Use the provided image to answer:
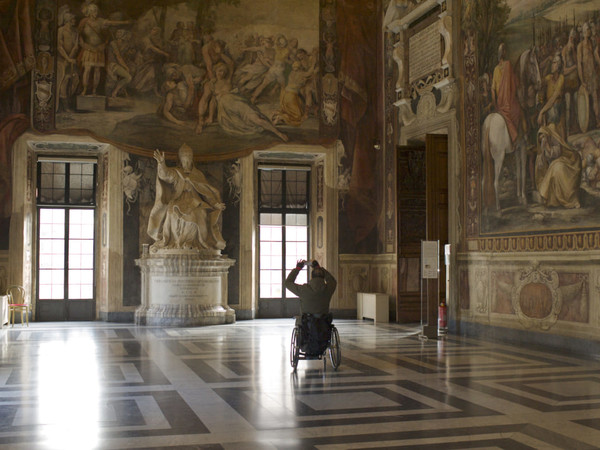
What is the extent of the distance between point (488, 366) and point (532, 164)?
438 centimetres

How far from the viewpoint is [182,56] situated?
1933 cm

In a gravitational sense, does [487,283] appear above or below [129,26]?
below

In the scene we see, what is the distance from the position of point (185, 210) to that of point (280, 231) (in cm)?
384

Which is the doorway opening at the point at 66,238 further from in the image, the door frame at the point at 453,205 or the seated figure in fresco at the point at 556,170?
the seated figure in fresco at the point at 556,170

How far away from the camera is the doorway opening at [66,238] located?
63.3 feet

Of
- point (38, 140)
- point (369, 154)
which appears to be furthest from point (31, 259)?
point (369, 154)

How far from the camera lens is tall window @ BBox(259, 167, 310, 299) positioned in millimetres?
20500

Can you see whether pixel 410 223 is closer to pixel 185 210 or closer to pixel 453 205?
pixel 453 205

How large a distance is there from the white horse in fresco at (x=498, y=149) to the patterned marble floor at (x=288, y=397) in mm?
3141

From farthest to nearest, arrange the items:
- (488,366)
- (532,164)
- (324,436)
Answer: (532,164) → (488,366) → (324,436)

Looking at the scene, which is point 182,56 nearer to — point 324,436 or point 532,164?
point 532,164

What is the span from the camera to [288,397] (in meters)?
8.05

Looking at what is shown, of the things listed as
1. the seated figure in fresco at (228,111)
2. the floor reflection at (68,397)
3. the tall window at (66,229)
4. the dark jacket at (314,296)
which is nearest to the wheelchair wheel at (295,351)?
the dark jacket at (314,296)

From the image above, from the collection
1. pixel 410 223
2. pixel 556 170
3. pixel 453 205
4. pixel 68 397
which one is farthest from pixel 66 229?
pixel 556 170
